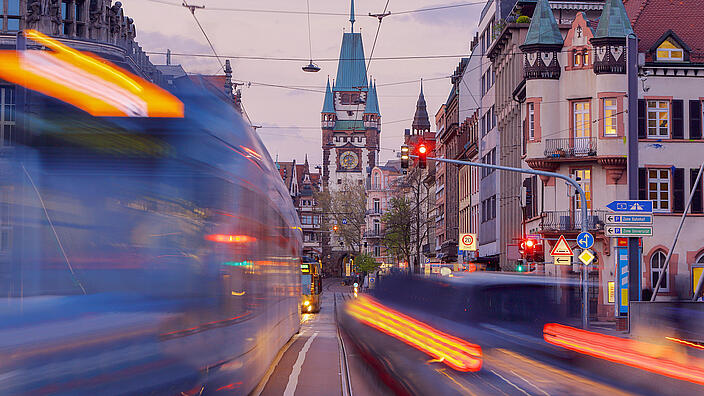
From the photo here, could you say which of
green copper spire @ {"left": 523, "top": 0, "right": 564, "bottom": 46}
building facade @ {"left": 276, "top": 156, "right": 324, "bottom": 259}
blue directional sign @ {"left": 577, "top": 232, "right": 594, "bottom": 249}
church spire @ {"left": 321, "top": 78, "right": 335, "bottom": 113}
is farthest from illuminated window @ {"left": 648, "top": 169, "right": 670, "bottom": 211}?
church spire @ {"left": 321, "top": 78, "right": 335, "bottom": 113}

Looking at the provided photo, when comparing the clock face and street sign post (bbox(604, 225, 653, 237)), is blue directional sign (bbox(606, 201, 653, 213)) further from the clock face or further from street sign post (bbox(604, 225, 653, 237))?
the clock face

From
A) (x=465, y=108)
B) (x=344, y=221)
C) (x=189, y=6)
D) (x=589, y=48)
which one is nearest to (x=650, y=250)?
(x=589, y=48)

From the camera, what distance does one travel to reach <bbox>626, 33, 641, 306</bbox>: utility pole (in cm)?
2439

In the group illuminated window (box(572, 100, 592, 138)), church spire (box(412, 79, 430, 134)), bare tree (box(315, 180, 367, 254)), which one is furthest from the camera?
church spire (box(412, 79, 430, 134))

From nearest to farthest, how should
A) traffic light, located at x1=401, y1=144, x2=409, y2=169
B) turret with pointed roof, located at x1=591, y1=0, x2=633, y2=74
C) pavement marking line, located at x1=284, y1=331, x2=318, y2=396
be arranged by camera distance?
pavement marking line, located at x1=284, y1=331, x2=318, y2=396
traffic light, located at x1=401, y1=144, x2=409, y2=169
turret with pointed roof, located at x1=591, y1=0, x2=633, y2=74

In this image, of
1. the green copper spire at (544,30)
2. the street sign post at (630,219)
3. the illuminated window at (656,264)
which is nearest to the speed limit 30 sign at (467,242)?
the illuminated window at (656,264)

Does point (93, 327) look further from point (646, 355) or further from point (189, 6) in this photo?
point (189, 6)

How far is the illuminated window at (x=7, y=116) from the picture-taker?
5.02 meters

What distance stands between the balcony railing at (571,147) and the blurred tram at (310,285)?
14998 mm

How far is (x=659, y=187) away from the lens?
42375 mm

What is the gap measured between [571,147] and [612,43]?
495 cm

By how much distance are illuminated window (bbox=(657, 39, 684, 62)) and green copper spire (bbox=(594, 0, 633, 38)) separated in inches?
62.2

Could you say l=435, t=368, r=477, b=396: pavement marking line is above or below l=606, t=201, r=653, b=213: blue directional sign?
below

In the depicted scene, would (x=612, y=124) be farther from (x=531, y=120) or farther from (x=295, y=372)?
(x=295, y=372)
